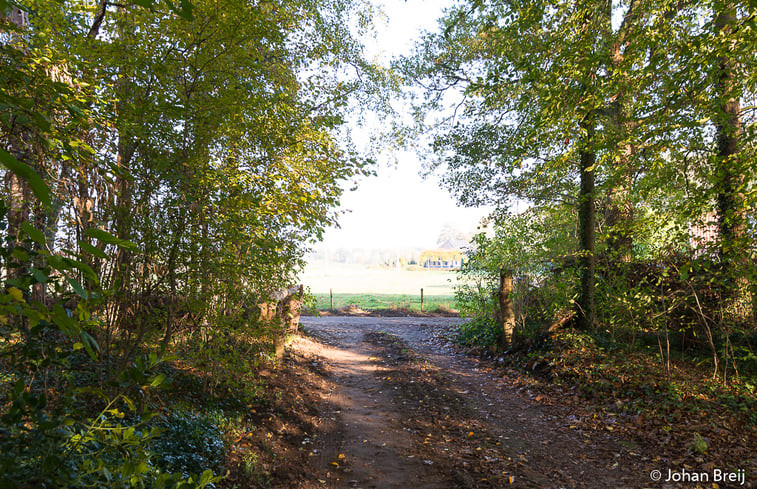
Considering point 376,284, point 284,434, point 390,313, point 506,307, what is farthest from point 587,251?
point 376,284

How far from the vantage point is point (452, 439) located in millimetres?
5242

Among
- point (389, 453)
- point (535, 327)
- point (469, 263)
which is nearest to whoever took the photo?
point (389, 453)

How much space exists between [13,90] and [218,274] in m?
2.50

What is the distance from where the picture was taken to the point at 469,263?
11.6 m

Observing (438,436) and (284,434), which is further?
(438,436)

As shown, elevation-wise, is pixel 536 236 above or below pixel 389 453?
above

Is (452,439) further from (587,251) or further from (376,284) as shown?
(376,284)

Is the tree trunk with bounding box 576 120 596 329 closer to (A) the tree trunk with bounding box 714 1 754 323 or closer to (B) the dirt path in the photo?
(A) the tree trunk with bounding box 714 1 754 323

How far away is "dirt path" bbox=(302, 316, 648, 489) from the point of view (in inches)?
169

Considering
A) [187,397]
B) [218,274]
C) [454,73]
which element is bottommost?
[187,397]

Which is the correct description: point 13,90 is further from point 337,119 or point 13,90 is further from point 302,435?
point 302,435

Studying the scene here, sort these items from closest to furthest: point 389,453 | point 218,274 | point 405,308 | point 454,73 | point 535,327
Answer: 1. point 218,274
2. point 389,453
3. point 535,327
4. point 454,73
5. point 405,308

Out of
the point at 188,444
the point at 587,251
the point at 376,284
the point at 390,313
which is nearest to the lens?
the point at 188,444

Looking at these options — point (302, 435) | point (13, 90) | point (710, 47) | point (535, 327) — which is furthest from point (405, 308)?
point (13, 90)
